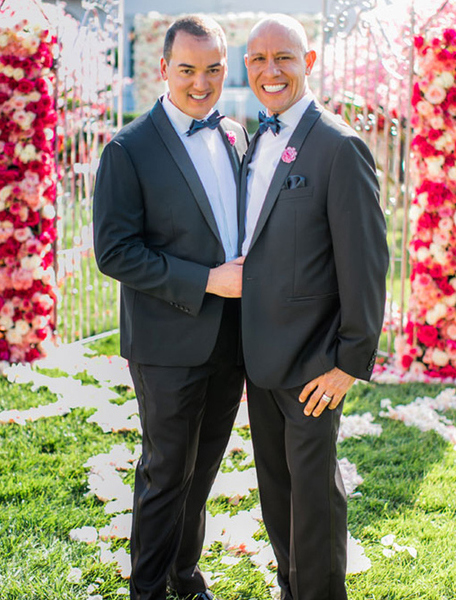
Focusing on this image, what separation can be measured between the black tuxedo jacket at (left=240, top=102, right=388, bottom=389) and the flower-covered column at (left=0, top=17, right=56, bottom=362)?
3.45m

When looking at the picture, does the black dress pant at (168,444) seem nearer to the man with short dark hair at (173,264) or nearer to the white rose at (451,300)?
A: the man with short dark hair at (173,264)


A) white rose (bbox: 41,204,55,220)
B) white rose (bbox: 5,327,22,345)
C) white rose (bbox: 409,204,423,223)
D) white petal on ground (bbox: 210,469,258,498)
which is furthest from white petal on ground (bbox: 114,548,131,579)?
white rose (bbox: 409,204,423,223)

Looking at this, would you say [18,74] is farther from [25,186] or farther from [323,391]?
[323,391]

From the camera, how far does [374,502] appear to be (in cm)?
369

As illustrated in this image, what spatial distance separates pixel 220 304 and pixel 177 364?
0.81ft

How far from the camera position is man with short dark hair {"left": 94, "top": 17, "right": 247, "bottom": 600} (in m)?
2.47

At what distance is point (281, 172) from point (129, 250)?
1.80 feet

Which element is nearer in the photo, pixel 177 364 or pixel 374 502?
pixel 177 364

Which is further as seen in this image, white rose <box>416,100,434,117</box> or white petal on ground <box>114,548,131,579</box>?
white rose <box>416,100,434,117</box>

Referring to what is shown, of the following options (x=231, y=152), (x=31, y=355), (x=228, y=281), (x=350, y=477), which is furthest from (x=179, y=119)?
(x=31, y=355)

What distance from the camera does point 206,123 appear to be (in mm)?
2605

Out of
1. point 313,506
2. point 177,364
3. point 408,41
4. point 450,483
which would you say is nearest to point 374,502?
point 450,483

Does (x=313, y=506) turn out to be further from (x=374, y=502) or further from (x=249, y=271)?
(x=374, y=502)

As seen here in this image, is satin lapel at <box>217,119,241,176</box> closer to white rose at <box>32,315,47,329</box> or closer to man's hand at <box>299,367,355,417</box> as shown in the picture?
man's hand at <box>299,367,355,417</box>
